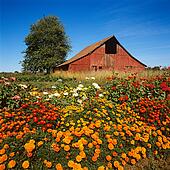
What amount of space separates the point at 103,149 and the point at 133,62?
2907 centimetres

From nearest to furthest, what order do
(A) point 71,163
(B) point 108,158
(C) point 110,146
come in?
(A) point 71,163 < (B) point 108,158 < (C) point 110,146

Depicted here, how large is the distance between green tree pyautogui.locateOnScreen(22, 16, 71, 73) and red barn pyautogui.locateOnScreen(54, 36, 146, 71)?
26.9 feet

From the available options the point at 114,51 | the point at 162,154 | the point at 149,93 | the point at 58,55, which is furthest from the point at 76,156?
the point at 58,55

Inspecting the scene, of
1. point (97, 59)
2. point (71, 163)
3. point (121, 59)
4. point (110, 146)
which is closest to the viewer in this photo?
point (71, 163)

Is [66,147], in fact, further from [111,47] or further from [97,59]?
[111,47]

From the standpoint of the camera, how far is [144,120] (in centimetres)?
489

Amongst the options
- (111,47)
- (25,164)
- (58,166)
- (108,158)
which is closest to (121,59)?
(111,47)

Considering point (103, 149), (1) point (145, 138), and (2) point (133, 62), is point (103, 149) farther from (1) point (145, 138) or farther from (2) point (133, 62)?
(2) point (133, 62)

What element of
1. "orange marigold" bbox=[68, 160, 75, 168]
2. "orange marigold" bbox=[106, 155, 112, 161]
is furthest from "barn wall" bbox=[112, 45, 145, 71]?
"orange marigold" bbox=[68, 160, 75, 168]

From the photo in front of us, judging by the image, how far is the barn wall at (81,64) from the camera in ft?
96.3

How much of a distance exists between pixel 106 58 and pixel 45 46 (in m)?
14.3

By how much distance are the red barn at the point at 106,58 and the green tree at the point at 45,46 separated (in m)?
8.19

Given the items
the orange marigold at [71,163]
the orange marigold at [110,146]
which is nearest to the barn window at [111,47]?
the orange marigold at [110,146]

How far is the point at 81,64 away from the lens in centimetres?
3038
